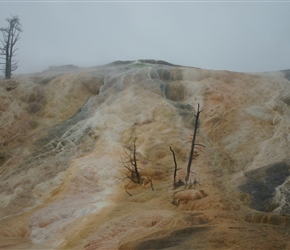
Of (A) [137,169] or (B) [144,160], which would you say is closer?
(A) [137,169]

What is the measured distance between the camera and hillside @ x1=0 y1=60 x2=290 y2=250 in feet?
53.8

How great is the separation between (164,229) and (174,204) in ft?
11.5

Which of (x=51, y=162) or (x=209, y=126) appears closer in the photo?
(x=51, y=162)

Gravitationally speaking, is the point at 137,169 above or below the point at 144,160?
below

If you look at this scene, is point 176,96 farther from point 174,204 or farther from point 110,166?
point 174,204

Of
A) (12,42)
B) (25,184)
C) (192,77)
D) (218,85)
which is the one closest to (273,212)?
(25,184)

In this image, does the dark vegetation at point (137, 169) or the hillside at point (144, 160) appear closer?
the hillside at point (144, 160)

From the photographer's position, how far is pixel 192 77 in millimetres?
36688

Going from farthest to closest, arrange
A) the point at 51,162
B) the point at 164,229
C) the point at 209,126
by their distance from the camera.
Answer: the point at 209,126 → the point at 51,162 → the point at 164,229

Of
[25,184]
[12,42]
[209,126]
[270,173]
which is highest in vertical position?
[12,42]

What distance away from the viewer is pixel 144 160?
25703 mm

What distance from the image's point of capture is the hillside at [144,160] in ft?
53.8

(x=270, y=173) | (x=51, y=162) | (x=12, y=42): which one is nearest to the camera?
(x=270, y=173)

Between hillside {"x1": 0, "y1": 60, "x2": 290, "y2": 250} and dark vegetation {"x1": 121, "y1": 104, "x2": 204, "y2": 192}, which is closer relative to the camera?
hillside {"x1": 0, "y1": 60, "x2": 290, "y2": 250}
